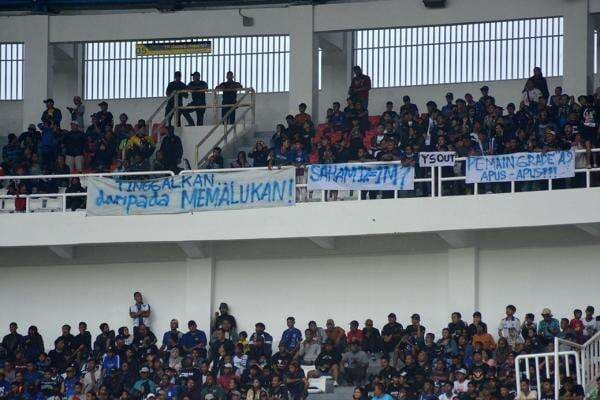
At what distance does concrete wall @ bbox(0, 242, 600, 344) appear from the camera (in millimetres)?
26656

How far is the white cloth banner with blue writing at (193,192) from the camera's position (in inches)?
1060

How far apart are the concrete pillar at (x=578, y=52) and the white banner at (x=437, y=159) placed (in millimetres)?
4372

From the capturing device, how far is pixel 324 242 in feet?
91.0

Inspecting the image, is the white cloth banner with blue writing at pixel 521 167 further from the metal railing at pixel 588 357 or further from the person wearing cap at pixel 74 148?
the person wearing cap at pixel 74 148

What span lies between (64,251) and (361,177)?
20.4 ft

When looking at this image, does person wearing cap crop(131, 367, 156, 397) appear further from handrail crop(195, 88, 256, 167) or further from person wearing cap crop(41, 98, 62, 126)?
person wearing cap crop(41, 98, 62, 126)

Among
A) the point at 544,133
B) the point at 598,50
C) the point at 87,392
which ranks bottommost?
the point at 87,392

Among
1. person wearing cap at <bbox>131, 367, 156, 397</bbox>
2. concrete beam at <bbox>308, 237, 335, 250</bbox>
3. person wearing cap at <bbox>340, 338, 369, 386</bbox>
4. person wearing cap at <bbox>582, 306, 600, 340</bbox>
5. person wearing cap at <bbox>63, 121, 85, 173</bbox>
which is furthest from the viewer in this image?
person wearing cap at <bbox>63, 121, 85, 173</bbox>

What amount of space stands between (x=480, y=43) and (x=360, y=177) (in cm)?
650

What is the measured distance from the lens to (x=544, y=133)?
26.0 metres

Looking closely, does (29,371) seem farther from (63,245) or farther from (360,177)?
(360,177)

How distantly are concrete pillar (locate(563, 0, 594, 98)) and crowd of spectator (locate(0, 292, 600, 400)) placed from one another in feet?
16.4

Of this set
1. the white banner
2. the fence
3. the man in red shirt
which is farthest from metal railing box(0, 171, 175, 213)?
the white banner

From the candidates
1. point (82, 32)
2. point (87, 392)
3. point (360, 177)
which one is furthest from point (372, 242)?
point (82, 32)
